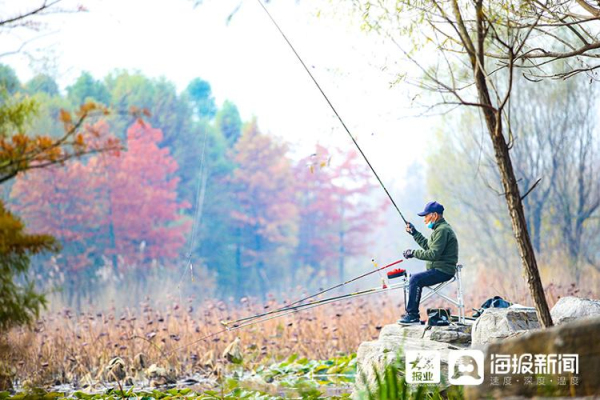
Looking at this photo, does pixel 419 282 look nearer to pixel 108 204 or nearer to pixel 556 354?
pixel 556 354

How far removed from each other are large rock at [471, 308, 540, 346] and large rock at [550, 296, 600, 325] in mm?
216

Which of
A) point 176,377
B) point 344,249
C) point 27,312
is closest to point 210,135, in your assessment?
point 344,249

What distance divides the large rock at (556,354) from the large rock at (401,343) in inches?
73.6

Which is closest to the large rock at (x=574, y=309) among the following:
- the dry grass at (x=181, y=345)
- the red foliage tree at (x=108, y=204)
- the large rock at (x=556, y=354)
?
the dry grass at (x=181, y=345)

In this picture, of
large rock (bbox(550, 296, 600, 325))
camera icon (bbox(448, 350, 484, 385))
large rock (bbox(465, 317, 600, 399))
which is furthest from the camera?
large rock (bbox(550, 296, 600, 325))

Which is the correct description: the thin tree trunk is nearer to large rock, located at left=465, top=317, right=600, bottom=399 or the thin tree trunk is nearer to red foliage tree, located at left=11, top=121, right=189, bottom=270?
large rock, located at left=465, top=317, right=600, bottom=399

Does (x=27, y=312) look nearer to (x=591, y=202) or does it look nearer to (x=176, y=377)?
(x=176, y=377)

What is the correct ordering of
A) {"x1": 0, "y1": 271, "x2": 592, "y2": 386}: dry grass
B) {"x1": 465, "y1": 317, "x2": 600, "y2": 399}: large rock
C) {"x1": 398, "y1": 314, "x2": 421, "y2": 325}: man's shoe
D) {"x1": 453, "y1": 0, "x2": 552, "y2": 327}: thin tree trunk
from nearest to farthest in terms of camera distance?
{"x1": 465, "y1": 317, "x2": 600, "y2": 399}: large rock → {"x1": 453, "y1": 0, "x2": 552, "y2": 327}: thin tree trunk → {"x1": 398, "y1": 314, "x2": 421, "y2": 325}: man's shoe → {"x1": 0, "y1": 271, "x2": 592, "y2": 386}: dry grass

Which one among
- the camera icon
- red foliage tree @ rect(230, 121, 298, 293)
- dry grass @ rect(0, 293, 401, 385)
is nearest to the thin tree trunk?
the camera icon

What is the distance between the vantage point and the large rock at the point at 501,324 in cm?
528

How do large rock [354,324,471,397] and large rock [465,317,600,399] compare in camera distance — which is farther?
large rock [354,324,471,397]

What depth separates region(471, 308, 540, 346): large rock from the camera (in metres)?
5.28

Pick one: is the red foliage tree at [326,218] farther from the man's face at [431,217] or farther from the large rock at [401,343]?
→ the large rock at [401,343]

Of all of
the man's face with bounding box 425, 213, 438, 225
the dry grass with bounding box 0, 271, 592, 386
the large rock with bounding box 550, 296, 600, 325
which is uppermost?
the man's face with bounding box 425, 213, 438, 225
